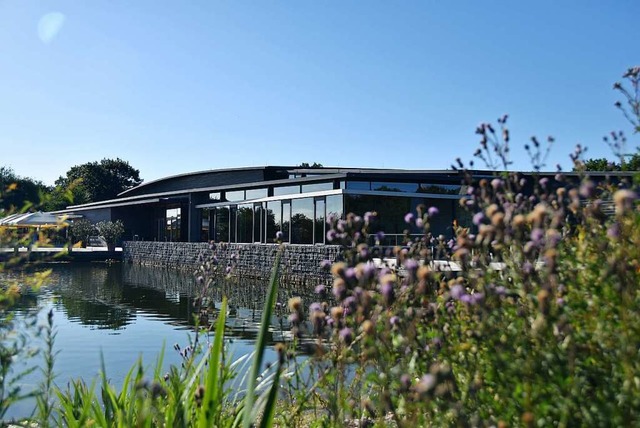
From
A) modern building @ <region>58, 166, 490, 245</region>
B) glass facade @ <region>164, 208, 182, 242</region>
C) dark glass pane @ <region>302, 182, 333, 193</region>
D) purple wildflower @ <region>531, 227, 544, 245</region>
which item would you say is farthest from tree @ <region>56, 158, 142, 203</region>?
purple wildflower @ <region>531, 227, 544, 245</region>

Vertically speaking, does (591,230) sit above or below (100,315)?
above

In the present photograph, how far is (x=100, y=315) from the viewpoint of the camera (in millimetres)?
11430

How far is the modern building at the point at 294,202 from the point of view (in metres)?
19.4

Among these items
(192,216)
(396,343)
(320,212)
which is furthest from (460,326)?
(192,216)

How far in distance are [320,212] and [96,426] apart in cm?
1722

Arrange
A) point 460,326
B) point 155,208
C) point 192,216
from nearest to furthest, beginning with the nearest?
point 460,326 < point 192,216 < point 155,208

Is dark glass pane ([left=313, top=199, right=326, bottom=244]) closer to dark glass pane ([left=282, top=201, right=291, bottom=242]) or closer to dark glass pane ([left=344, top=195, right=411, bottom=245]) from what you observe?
dark glass pane ([left=344, top=195, right=411, bottom=245])

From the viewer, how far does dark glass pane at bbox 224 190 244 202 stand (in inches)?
1015

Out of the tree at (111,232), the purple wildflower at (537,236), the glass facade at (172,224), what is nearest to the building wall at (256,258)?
the glass facade at (172,224)

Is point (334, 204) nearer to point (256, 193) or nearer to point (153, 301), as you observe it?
point (256, 193)

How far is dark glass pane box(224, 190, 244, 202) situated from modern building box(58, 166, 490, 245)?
55 millimetres

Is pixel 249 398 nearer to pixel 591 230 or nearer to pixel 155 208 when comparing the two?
pixel 591 230

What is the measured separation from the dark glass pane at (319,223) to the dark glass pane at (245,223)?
17.2ft

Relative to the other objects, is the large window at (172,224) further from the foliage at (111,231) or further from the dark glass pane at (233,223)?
the dark glass pane at (233,223)
